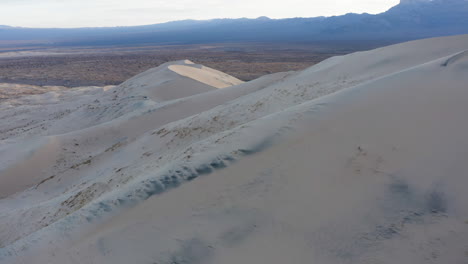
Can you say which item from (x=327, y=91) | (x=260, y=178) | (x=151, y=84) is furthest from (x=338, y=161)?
(x=151, y=84)

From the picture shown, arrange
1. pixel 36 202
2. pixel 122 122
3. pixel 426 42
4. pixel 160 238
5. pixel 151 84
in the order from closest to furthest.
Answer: pixel 160 238
pixel 36 202
pixel 426 42
pixel 122 122
pixel 151 84

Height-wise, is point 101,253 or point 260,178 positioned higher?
point 260,178

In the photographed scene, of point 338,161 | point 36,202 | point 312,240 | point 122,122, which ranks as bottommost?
point 36,202

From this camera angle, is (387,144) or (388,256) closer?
(388,256)

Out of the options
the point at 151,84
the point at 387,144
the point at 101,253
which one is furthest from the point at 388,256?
the point at 151,84

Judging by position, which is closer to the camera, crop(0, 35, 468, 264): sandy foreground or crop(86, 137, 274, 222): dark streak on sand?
crop(0, 35, 468, 264): sandy foreground

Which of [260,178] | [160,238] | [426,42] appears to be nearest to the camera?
[160,238]

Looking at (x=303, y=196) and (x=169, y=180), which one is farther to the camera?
(x=169, y=180)

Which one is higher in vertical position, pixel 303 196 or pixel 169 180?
pixel 303 196

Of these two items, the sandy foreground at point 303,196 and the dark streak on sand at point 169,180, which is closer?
the sandy foreground at point 303,196

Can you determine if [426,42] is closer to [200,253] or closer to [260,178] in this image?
[260,178]
